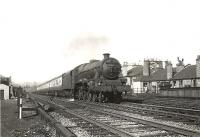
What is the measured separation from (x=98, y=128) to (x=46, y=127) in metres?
1.96

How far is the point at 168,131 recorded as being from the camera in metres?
8.51

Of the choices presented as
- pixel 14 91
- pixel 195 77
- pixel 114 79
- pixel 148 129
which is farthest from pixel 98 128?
pixel 14 91

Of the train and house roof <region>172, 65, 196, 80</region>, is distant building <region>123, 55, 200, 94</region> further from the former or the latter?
the train

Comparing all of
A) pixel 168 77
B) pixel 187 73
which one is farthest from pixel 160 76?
pixel 187 73

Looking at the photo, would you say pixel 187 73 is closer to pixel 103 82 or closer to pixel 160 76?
pixel 160 76

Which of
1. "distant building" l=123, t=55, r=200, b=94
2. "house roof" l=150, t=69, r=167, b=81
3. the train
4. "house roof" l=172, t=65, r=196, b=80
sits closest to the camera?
the train

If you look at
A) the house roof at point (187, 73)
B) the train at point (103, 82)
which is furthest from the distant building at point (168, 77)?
the train at point (103, 82)

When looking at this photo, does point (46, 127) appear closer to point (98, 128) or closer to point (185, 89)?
point (98, 128)

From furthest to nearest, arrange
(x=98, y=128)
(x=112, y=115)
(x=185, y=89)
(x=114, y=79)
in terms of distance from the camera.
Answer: (x=185, y=89) → (x=114, y=79) → (x=112, y=115) → (x=98, y=128)

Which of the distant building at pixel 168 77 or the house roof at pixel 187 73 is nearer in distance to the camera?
the distant building at pixel 168 77

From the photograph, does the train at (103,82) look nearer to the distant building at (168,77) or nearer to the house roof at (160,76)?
the distant building at (168,77)

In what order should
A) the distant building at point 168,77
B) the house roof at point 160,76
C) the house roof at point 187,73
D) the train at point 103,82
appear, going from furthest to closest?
the house roof at point 160,76
the house roof at point 187,73
the distant building at point 168,77
the train at point 103,82

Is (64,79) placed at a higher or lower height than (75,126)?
higher

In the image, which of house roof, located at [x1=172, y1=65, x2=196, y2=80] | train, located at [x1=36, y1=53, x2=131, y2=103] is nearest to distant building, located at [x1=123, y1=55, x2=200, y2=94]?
house roof, located at [x1=172, y1=65, x2=196, y2=80]
